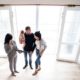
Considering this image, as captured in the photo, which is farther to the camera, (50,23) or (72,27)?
(50,23)

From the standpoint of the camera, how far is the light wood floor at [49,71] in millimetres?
3633

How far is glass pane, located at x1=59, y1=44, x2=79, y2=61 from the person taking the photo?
13.2ft

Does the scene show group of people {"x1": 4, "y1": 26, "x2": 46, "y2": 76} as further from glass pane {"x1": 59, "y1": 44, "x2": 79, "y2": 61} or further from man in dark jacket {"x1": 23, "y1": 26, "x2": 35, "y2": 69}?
glass pane {"x1": 59, "y1": 44, "x2": 79, "y2": 61}

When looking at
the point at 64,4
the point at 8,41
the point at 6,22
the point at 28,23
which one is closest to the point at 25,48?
the point at 8,41

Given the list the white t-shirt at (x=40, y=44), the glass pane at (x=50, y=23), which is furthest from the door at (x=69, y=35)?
the white t-shirt at (x=40, y=44)

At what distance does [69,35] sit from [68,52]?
642 millimetres

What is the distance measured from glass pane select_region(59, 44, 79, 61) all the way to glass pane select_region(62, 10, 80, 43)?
228mm

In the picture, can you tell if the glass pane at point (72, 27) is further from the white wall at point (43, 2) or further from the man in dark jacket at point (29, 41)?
the man in dark jacket at point (29, 41)

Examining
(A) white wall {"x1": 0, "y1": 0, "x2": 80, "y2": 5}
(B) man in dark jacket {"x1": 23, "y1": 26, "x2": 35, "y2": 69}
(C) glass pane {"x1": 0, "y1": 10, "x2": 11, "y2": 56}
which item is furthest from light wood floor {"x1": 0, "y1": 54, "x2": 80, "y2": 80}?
(A) white wall {"x1": 0, "y1": 0, "x2": 80, "y2": 5}

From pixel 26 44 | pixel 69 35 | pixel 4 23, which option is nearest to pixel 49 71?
pixel 26 44

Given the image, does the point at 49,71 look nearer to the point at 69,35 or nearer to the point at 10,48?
the point at 69,35

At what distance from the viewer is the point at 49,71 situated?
3.86 metres

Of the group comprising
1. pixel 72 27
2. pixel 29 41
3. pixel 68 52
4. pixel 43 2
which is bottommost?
pixel 68 52

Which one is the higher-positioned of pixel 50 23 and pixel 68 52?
pixel 50 23
